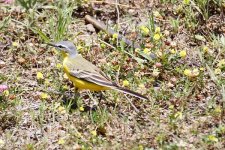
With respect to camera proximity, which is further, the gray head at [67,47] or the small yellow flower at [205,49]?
the small yellow flower at [205,49]

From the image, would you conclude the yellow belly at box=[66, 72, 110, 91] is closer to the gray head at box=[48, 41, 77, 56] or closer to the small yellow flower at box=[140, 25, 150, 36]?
the gray head at box=[48, 41, 77, 56]

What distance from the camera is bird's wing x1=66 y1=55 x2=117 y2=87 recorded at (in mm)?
7324

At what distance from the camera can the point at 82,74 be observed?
748cm

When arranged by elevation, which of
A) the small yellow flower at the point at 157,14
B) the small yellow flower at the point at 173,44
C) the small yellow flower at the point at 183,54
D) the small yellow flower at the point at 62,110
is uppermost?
the small yellow flower at the point at 157,14

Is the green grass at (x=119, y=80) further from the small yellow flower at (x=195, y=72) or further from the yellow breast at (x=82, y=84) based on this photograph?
the yellow breast at (x=82, y=84)

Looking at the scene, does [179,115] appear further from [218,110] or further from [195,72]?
[195,72]

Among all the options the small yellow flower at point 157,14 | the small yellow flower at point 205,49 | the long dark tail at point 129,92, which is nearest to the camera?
the long dark tail at point 129,92

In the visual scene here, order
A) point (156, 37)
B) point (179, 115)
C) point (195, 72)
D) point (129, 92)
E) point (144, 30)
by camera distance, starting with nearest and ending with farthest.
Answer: point (179, 115)
point (129, 92)
point (195, 72)
point (156, 37)
point (144, 30)

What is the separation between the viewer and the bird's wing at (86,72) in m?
7.32

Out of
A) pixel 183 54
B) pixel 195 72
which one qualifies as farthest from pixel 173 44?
pixel 195 72

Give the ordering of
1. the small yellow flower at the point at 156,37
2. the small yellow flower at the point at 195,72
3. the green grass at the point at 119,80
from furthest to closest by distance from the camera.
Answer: the small yellow flower at the point at 156,37 → the small yellow flower at the point at 195,72 → the green grass at the point at 119,80

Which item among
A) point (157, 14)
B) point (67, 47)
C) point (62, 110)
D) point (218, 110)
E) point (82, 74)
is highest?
point (157, 14)

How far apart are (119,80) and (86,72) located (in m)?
0.72

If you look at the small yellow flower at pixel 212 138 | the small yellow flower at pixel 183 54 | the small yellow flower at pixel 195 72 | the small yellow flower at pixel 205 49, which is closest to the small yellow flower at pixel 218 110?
the small yellow flower at pixel 212 138
